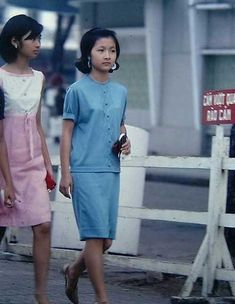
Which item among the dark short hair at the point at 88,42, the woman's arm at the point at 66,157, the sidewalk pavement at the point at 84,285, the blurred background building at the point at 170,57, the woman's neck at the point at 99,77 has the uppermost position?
the blurred background building at the point at 170,57

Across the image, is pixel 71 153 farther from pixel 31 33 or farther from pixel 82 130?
pixel 31 33

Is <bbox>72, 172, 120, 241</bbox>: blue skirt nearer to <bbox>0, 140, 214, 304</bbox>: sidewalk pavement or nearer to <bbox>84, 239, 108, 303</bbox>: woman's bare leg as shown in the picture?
<bbox>84, 239, 108, 303</bbox>: woman's bare leg

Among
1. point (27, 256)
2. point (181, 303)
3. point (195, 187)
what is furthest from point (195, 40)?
point (181, 303)

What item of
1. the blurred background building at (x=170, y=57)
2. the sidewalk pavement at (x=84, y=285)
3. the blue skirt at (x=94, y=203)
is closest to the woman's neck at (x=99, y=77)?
the blue skirt at (x=94, y=203)

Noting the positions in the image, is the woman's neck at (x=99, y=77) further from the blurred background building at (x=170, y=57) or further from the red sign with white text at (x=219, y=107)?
the blurred background building at (x=170, y=57)

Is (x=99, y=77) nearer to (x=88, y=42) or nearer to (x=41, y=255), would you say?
(x=88, y=42)

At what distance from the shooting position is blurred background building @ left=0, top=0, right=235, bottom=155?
22.4 m

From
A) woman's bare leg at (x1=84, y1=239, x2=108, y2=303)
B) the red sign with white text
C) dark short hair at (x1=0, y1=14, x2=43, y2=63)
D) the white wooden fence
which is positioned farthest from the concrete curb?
dark short hair at (x1=0, y1=14, x2=43, y2=63)

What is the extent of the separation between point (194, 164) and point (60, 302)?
135 centimetres

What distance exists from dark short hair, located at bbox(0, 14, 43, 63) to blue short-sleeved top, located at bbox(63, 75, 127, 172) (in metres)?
0.41

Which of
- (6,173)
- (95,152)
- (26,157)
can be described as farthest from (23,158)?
(95,152)

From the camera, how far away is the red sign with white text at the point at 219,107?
7.43 metres

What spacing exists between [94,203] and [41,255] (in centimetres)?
45

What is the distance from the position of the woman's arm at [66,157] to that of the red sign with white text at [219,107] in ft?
4.29
